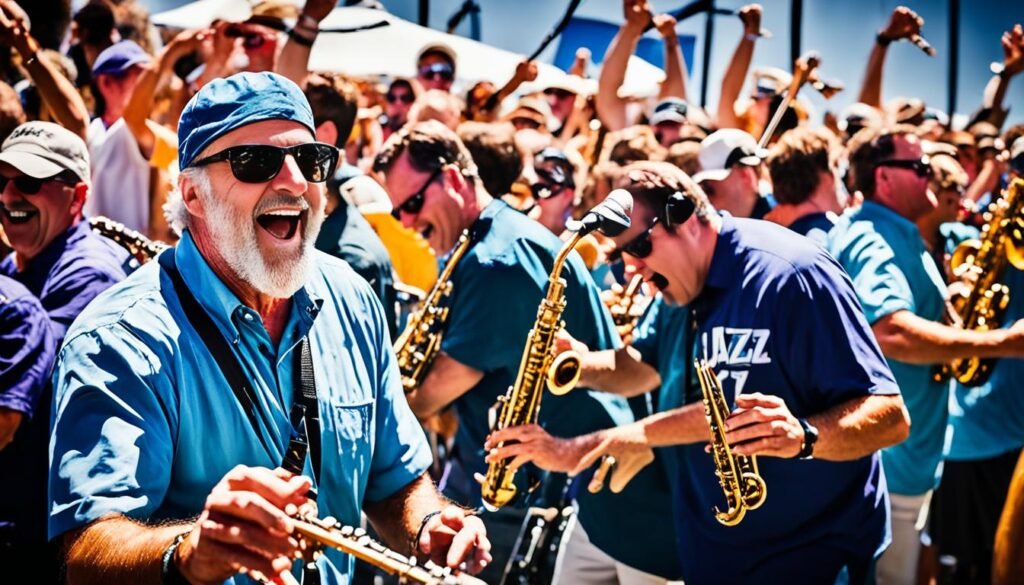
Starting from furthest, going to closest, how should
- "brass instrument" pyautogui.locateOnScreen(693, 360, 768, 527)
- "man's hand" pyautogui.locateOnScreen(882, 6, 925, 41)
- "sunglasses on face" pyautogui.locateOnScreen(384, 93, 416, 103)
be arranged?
"sunglasses on face" pyautogui.locateOnScreen(384, 93, 416, 103) < "man's hand" pyautogui.locateOnScreen(882, 6, 925, 41) < "brass instrument" pyautogui.locateOnScreen(693, 360, 768, 527)

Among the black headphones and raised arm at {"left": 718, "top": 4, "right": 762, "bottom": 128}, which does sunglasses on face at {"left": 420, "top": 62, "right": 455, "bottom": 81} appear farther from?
the black headphones

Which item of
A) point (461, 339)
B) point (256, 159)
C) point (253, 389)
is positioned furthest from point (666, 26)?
point (253, 389)

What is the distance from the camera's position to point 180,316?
3.04 meters

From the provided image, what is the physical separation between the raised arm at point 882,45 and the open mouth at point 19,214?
6.86 m

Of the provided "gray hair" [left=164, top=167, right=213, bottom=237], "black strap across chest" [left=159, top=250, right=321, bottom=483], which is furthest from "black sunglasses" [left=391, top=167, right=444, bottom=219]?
"black strap across chest" [left=159, top=250, right=321, bottom=483]

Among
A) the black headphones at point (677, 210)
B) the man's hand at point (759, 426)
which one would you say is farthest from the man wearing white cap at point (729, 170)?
the man's hand at point (759, 426)

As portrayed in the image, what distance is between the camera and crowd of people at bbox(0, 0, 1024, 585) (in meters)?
2.93

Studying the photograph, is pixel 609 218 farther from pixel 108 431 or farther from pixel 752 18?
pixel 752 18

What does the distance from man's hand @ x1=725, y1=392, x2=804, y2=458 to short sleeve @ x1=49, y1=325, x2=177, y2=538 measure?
181 centimetres

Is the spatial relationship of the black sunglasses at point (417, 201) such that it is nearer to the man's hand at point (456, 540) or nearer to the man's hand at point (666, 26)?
the man's hand at point (456, 540)

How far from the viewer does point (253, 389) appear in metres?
3.06

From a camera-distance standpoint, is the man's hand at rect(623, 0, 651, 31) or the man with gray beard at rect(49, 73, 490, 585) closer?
the man with gray beard at rect(49, 73, 490, 585)

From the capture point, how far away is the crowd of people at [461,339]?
2932mm

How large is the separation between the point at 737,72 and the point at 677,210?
19.2ft
